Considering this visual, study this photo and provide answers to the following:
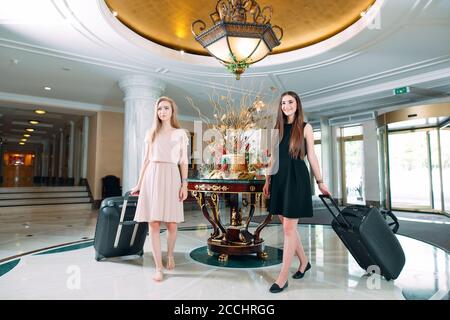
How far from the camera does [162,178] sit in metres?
2.42

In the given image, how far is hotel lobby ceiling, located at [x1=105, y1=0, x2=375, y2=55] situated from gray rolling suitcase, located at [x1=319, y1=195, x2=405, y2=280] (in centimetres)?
323

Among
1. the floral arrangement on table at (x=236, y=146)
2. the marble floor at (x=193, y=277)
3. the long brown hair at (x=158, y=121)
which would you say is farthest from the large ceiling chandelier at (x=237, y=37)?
the marble floor at (x=193, y=277)

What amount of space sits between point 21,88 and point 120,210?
20.3 feet

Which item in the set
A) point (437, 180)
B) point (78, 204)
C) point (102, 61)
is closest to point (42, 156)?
point (78, 204)

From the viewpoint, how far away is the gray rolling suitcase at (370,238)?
7.30ft

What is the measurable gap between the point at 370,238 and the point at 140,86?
541 centimetres

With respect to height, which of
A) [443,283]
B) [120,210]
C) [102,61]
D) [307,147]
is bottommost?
[443,283]

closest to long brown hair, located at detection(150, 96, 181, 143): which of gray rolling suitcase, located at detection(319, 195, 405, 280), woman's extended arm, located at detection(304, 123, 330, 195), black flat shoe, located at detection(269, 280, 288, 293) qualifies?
woman's extended arm, located at detection(304, 123, 330, 195)

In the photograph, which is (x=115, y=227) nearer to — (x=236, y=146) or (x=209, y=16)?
(x=236, y=146)

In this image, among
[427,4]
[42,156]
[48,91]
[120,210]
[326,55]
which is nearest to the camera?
[120,210]

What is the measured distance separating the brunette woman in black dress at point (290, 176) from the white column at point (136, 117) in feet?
14.9

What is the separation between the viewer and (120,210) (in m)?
2.82

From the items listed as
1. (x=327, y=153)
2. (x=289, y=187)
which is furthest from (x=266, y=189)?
(x=327, y=153)
